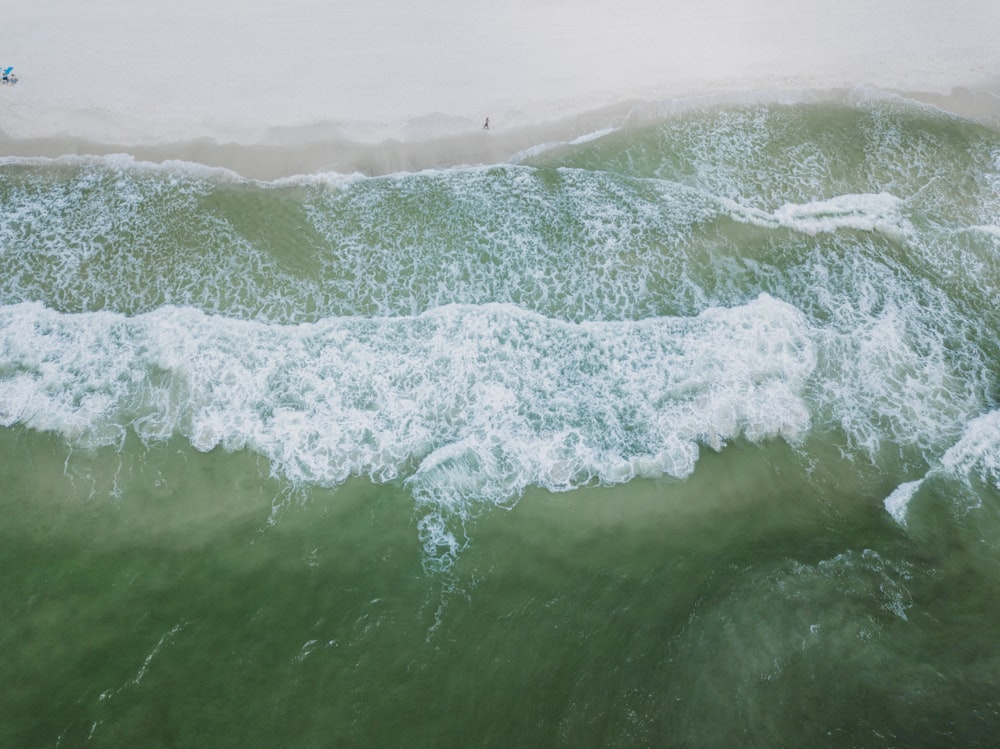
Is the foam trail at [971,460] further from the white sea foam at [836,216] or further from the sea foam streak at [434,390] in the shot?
the white sea foam at [836,216]

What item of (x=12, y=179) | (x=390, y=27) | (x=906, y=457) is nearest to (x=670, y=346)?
(x=906, y=457)

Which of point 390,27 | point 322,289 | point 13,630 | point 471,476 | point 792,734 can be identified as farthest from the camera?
point 390,27

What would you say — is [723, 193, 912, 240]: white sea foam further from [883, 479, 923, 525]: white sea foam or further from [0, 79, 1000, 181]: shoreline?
[883, 479, 923, 525]: white sea foam

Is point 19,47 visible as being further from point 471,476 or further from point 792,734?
point 792,734

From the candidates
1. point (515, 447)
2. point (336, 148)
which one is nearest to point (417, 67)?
point (336, 148)

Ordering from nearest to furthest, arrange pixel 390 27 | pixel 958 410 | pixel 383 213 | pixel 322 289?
pixel 958 410, pixel 322 289, pixel 383 213, pixel 390 27

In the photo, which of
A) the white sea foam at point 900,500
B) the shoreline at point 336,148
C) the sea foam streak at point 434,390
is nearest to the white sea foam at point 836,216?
the sea foam streak at point 434,390

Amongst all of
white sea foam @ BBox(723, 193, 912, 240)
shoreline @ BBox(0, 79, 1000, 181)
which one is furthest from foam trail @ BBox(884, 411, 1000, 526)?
shoreline @ BBox(0, 79, 1000, 181)

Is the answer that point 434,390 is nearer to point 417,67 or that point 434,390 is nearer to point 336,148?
point 336,148
